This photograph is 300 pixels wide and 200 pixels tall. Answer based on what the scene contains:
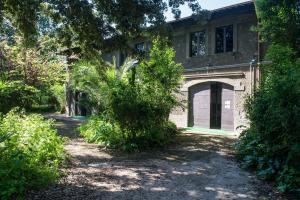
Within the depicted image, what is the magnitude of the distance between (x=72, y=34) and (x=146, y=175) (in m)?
6.38

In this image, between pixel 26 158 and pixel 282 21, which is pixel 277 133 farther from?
pixel 282 21

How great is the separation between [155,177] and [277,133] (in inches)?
117

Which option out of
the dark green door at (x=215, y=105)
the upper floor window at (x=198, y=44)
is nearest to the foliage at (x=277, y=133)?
the dark green door at (x=215, y=105)

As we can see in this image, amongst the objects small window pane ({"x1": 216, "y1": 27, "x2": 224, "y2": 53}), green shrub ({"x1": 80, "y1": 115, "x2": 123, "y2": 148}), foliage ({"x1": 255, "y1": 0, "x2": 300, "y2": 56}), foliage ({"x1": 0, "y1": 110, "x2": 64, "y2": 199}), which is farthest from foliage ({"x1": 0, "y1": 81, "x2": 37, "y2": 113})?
foliage ({"x1": 255, "y1": 0, "x2": 300, "y2": 56})

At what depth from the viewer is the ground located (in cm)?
537

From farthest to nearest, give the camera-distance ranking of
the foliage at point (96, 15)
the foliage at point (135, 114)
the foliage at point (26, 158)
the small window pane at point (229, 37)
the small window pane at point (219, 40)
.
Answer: the small window pane at point (219, 40) < the small window pane at point (229, 37) < the foliage at point (135, 114) < the foliage at point (96, 15) < the foliage at point (26, 158)

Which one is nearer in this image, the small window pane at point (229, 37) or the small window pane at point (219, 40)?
the small window pane at point (229, 37)

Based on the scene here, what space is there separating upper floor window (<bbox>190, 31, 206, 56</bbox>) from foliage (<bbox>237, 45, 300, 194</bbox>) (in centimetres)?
836

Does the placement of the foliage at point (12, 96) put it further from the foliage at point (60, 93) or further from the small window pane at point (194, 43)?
the foliage at point (60, 93)

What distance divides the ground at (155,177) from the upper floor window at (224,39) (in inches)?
287

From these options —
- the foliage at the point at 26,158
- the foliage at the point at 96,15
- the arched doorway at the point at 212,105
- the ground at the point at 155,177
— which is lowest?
the ground at the point at 155,177

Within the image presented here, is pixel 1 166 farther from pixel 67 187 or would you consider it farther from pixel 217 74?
pixel 217 74

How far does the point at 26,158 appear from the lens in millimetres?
5391

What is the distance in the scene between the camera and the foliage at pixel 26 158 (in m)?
4.62
